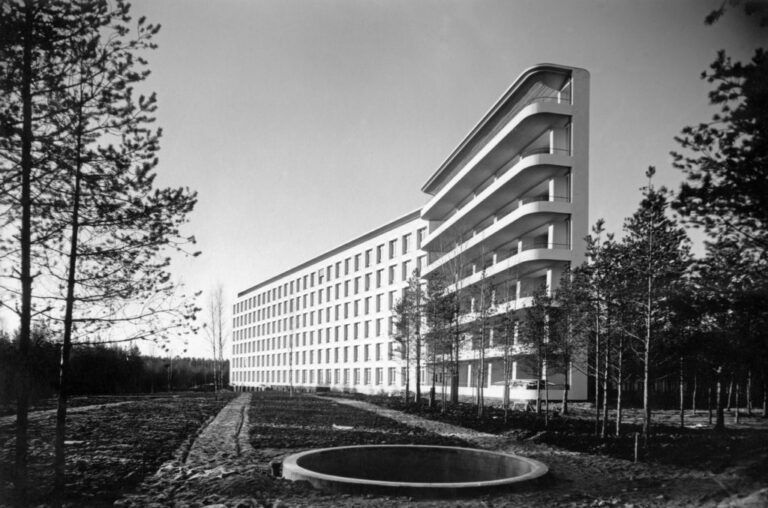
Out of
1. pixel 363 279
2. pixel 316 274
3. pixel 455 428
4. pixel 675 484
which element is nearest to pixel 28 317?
pixel 675 484

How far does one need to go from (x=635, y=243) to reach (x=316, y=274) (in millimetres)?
66545

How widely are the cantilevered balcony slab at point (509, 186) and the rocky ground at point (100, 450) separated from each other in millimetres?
22256

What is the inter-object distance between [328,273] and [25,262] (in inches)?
2691

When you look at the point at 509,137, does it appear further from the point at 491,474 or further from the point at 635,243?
the point at 491,474

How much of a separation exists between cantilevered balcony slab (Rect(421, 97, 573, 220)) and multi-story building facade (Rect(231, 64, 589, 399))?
8cm

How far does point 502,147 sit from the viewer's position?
127 feet

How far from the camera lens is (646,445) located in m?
14.3

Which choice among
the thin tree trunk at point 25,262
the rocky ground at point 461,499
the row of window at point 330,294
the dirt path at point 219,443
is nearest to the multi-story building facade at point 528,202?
the row of window at point 330,294

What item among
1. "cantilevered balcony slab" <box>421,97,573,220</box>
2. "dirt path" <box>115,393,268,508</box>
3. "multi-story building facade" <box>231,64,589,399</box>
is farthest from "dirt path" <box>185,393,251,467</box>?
"cantilevered balcony slab" <box>421,97,573,220</box>

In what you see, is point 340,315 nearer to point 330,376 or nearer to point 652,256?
point 330,376

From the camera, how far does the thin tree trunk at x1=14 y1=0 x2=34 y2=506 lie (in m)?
7.98

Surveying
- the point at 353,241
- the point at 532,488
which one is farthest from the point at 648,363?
the point at 353,241

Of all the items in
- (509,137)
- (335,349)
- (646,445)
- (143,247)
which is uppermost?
(509,137)

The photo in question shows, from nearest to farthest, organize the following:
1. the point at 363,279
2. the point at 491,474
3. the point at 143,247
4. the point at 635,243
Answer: the point at 143,247 < the point at 491,474 < the point at 635,243 < the point at 363,279
